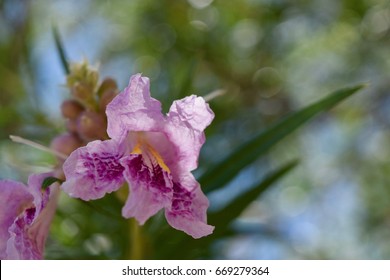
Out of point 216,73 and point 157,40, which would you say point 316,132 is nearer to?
point 216,73

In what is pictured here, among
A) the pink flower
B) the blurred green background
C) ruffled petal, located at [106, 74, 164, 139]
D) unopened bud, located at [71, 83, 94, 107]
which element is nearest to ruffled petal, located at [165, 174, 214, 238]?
the pink flower

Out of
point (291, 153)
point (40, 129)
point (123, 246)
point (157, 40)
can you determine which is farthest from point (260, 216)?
point (123, 246)

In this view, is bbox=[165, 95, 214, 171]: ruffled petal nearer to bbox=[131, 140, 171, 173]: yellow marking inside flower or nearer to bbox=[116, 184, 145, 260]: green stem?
bbox=[131, 140, 171, 173]: yellow marking inside flower

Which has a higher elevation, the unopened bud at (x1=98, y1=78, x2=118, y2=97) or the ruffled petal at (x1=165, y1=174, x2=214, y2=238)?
the unopened bud at (x1=98, y1=78, x2=118, y2=97)

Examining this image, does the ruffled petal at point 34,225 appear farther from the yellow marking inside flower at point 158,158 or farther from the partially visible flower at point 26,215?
the yellow marking inside flower at point 158,158

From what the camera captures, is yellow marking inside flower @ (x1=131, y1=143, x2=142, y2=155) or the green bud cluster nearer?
yellow marking inside flower @ (x1=131, y1=143, x2=142, y2=155)

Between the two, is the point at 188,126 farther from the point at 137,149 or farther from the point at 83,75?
the point at 83,75
